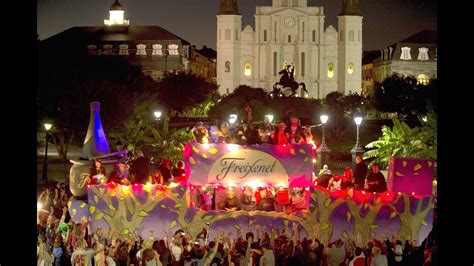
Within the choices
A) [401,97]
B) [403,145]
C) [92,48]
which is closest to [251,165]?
[403,145]

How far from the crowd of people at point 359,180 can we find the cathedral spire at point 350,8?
96.7 metres

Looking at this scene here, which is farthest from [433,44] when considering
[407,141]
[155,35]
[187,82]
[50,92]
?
[407,141]

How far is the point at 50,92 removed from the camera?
125ft

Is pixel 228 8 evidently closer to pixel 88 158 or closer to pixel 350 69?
pixel 350 69

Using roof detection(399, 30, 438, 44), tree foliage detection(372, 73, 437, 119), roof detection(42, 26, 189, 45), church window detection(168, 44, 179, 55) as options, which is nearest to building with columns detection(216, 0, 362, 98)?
roof detection(399, 30, 438, 44)

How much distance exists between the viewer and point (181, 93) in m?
70.1

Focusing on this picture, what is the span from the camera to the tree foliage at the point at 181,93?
68250mm

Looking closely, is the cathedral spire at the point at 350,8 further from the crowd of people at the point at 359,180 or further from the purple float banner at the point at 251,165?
the purple float banner at the point at 251,165

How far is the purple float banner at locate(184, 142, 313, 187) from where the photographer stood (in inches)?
639

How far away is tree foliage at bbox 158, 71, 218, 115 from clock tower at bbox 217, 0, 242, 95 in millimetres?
32180

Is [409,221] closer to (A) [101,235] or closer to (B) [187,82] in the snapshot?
(A) [101,235]

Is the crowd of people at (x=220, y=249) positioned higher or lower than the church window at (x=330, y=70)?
lower

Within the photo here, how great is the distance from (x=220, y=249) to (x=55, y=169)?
15.9 m

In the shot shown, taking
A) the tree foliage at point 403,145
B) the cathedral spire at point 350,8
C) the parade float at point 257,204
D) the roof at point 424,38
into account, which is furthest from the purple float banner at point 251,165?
the cathedral spire at point 350,8
